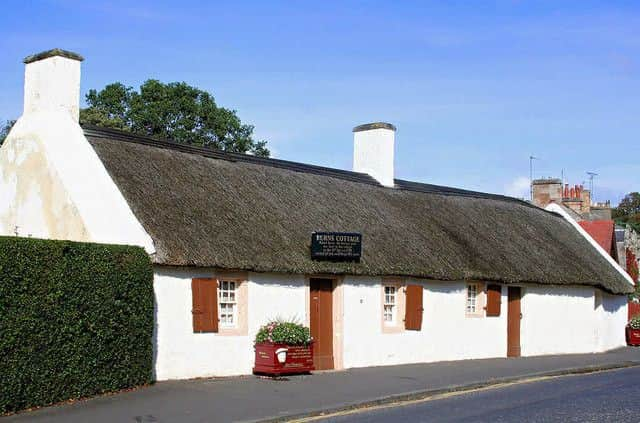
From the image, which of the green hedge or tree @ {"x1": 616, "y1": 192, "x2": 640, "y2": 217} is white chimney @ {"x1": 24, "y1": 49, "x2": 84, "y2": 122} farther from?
tree @ {"x1": 616, "y1": 192, "x2": 640, "y2": 217}

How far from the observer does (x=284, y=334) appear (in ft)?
59.7

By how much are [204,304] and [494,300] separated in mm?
10663

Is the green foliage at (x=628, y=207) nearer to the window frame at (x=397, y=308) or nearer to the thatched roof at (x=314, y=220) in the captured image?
the thatched roof at (x=314, y=220)

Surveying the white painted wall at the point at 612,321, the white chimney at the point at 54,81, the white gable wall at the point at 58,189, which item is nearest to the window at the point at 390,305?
the white gable wall at the point at 58,189

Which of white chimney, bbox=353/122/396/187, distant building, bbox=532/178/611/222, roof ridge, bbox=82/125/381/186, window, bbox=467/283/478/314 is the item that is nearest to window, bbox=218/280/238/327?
roof ridge, bbox=82/125/381/186

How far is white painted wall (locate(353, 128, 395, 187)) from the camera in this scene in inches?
1080

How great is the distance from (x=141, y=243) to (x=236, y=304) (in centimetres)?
286

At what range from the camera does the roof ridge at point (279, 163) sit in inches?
765

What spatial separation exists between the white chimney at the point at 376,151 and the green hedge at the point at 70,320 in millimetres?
12618

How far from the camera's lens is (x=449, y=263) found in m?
23.3

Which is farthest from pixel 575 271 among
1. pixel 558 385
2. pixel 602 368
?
pixel 558 385

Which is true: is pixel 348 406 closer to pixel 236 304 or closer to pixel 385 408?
pixel 385 408

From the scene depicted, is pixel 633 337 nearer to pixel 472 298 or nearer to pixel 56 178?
pixel 472 298

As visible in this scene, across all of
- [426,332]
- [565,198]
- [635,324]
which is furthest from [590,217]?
[426,332]
